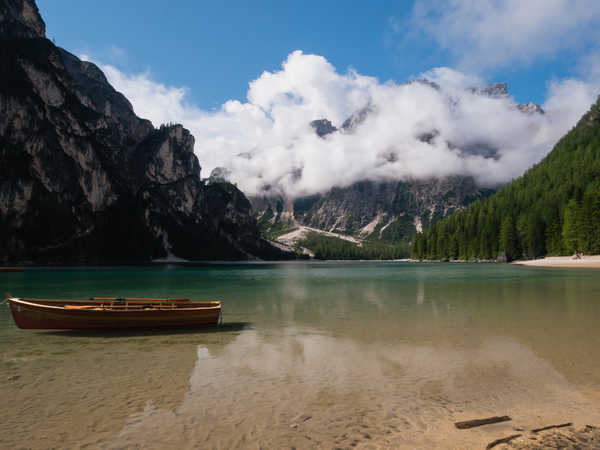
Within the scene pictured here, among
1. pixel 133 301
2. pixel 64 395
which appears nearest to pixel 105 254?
pixel 133 301

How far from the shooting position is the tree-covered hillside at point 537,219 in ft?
336

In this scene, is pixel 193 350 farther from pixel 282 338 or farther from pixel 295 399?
pixel 295 399

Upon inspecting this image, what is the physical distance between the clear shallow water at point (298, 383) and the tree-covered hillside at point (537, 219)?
100021 mm

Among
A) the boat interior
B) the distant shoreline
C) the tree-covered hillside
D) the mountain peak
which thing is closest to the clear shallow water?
the boat interior

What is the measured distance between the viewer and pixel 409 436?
27.9 ft

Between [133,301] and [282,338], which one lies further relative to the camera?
A: [133,301]

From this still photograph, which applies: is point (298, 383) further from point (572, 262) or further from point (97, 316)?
point (572, 262)

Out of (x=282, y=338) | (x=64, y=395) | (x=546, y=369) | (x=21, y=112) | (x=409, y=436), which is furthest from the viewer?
(x=21, y=112)

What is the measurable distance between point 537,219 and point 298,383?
145 metres

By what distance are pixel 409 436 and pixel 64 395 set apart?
11015 mm

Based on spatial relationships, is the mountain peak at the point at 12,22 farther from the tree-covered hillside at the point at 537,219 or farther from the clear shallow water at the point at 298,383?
the tree-covered hillside at the point at 537,219

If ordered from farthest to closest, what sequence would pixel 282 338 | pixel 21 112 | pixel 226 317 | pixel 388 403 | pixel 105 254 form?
pixel 105 254 → pixel 21 112 → pixel 226 317 → pixel 282 338 → pixel 388 403

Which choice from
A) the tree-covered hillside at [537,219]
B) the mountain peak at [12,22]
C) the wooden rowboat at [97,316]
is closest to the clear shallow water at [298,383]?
the wooden rowboat at [97,316]

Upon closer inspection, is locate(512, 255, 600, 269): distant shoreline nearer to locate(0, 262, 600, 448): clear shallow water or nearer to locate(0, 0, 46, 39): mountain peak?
locate(0, 262, 600, 448): clear shallow water
